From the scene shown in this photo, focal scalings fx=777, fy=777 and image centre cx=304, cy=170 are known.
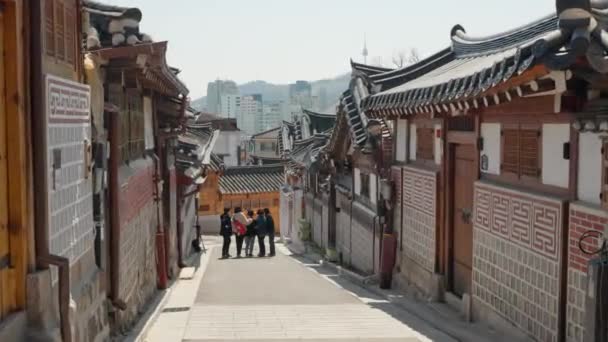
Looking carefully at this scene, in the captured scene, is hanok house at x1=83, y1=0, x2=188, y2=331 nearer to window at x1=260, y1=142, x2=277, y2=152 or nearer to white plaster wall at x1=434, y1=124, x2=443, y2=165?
white plaster wall at x1=434, y1=124, x2=443, y2=165

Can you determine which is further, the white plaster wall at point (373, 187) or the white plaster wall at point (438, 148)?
the white plaster wall at point (373, 187)

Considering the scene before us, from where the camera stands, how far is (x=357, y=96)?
21.5 meters

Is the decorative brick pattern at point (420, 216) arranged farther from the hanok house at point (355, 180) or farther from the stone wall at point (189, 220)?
the stone wall at point (189, 220)

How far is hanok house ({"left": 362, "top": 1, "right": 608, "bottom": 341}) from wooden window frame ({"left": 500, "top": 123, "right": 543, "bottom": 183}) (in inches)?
0.6

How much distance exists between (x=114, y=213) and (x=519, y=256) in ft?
18.1

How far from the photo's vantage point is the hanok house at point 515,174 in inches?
302

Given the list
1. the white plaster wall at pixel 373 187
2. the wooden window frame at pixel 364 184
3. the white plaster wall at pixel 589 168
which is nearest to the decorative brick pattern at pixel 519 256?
the white plaster wall at pixel 589 168

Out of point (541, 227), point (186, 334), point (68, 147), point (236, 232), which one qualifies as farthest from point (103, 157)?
point (236, 232)

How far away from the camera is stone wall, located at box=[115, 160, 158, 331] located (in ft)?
38.0

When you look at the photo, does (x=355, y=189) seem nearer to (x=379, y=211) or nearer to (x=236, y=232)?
(x=379, y=211)

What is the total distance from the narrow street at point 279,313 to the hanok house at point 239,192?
84.6ft

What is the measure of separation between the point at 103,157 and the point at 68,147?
2.11 m

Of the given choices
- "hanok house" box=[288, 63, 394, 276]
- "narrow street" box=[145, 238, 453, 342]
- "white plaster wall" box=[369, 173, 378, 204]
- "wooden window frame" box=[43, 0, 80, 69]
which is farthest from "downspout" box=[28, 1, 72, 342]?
"white plaster wall" box=[369, 173, 378, 204]

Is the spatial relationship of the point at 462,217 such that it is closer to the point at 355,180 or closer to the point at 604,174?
the point at 604,174
